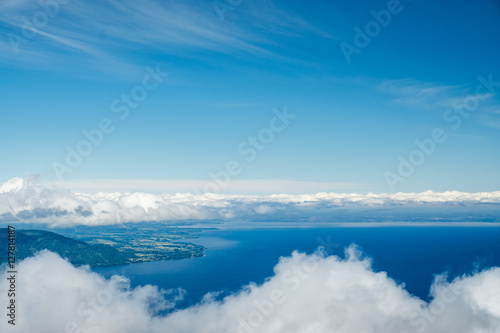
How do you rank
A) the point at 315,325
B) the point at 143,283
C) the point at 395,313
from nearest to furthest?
the point at 315,325
the point at 395,313
the point at 143,283

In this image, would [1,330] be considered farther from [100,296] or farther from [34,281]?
[100,296]

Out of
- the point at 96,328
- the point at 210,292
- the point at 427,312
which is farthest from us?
the point at 210,292

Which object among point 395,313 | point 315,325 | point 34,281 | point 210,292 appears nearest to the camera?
point 315,325

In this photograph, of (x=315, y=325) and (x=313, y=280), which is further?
(x=313, y=280)

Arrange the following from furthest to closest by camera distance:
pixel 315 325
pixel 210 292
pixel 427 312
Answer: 1. pixel 210 292
2. pixel 427 312
3. pixel 315 325

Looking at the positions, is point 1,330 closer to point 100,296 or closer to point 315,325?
point 100,296

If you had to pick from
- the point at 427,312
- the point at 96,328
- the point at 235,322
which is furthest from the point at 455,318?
the point at 96,328

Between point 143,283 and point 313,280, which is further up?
point 313,280

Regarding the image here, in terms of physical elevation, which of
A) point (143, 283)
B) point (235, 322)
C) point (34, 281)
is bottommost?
point (143, 283)

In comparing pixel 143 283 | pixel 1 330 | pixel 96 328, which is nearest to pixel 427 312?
pixel 96 328
